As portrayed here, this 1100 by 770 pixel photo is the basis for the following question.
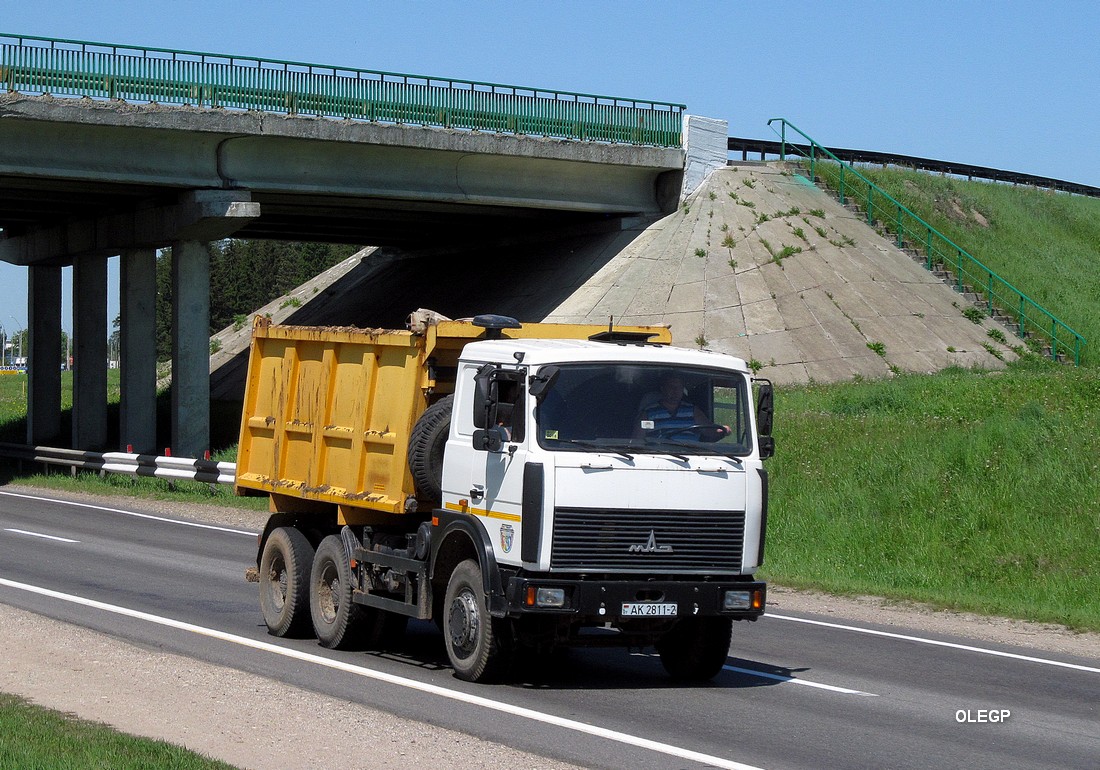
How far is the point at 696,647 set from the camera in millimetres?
10852

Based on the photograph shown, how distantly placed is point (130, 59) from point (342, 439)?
2102 centimetres

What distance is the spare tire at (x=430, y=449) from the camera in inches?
429

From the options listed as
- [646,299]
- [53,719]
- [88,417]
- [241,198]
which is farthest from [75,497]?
[53,719]

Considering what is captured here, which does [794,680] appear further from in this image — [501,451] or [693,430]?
[501,451]

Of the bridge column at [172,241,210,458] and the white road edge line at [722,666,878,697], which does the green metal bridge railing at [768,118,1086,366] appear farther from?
the white road edge line at [722,666,878,697]

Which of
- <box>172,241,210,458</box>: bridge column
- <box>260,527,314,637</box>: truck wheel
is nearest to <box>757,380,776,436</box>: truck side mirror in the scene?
<box>260,527,314,637</box>: truck wheel

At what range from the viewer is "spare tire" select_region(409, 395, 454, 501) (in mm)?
10891

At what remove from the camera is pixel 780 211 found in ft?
130

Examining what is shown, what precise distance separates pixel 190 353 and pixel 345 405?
23.5 metres

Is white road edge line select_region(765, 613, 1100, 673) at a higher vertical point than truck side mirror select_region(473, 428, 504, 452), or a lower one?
lower

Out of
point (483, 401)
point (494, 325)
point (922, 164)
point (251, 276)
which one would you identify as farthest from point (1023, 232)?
point (251, 276)

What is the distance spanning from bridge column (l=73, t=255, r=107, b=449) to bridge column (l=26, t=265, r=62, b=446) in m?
3.00

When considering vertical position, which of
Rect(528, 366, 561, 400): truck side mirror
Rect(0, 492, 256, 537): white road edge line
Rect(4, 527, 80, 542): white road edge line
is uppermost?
Rect(528, 366, 561, 400): truck side mirror

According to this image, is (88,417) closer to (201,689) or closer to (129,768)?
(201,689)
